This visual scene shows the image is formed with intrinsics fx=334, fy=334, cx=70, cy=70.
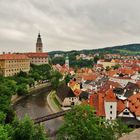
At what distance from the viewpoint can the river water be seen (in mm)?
38947

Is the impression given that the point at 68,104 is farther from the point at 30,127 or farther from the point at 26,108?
the point at 30,127

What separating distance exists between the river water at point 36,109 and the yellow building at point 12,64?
24.0m

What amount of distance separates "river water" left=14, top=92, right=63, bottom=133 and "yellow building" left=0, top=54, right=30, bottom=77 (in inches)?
944

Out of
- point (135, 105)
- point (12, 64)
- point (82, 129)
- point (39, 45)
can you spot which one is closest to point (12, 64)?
point (12, 64)

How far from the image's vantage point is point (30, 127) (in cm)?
2344

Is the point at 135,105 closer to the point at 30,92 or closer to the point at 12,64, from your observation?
the point at 30,92

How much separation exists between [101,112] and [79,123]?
45.3ft

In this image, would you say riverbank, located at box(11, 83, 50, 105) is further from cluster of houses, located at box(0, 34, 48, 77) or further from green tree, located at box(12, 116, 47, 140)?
green tree, located at box(12, 116, 47, 140)

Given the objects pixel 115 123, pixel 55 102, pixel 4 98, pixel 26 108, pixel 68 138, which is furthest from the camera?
pixel 55 102

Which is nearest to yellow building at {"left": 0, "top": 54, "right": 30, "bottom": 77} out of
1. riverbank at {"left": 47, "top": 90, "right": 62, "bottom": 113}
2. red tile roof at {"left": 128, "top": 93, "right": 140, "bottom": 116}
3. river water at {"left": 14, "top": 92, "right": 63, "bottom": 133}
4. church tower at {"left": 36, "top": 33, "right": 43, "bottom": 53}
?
river water at {"left": 14, "top": 92, "right": 63, "bottom": 133}

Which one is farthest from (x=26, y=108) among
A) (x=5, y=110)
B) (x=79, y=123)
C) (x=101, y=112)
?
(x=79, y=123)

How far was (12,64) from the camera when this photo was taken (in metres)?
91.6

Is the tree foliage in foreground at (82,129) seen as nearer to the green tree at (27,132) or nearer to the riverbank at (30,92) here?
the green tree at (27,132)

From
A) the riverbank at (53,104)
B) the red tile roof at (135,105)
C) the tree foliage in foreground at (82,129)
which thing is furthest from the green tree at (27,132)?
the riverbank at (53,104)
